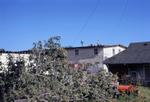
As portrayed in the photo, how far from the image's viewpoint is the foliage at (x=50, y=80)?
1450 cm

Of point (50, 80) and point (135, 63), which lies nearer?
point (50, 80)

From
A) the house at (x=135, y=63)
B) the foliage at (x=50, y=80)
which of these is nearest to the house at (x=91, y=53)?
the house at (x=135, y=63)

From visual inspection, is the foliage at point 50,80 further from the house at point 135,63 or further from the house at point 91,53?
the house at point 91,53

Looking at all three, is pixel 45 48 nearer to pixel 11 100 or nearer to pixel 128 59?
pixel 11 100

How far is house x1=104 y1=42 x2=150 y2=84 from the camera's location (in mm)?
38778

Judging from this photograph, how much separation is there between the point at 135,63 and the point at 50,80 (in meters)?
25.3

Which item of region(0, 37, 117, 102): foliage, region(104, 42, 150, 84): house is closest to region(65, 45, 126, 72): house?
region(104, 42, 150, 84): house

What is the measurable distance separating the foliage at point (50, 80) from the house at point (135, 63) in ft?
74.7

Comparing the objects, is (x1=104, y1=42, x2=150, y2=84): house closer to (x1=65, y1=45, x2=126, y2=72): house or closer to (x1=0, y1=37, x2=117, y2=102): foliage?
(x1=65, y1=45, x2=126, y2=72): house

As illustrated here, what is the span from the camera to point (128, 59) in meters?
40.3

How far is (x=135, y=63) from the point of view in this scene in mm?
39156

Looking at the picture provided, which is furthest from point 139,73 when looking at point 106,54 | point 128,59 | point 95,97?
point 95,97

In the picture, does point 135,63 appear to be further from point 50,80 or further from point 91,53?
point 50,80

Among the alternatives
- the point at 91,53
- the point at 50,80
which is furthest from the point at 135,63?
the point at 50,80
